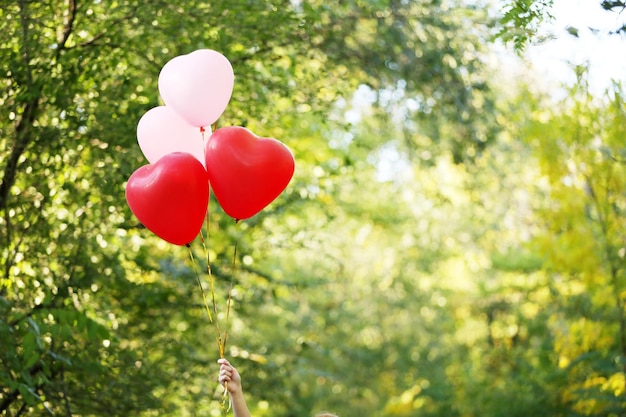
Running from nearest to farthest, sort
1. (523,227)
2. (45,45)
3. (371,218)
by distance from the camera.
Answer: (45,45) → (371,218) → (523,227)

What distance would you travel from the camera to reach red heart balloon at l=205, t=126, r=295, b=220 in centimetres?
430

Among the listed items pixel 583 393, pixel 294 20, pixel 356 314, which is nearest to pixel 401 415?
pixel 356 314

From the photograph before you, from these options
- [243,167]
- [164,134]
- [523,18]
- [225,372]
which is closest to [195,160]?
[243,167]

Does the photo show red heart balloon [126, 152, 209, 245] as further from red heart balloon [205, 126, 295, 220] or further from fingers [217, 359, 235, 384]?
fingers [217, 359, 235, 384]

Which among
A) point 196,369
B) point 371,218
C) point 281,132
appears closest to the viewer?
point 196,369

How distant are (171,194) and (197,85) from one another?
23.1 inches

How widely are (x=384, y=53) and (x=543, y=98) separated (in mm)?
4077

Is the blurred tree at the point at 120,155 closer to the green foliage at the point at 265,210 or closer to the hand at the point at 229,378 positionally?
the green foliage at the point at 265,210

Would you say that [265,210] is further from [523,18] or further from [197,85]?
[523,18]

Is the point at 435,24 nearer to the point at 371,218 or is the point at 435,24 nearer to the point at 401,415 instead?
the point at 371,218

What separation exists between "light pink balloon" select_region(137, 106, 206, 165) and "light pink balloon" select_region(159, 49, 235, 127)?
47mm

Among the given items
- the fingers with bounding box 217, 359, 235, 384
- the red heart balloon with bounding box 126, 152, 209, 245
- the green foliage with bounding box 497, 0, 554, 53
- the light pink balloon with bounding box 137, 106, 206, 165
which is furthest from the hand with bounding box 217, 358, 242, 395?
the green foliage with bounding box 497, 0, 554, 53

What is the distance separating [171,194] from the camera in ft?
13.7

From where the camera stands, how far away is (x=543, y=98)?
1177cm
